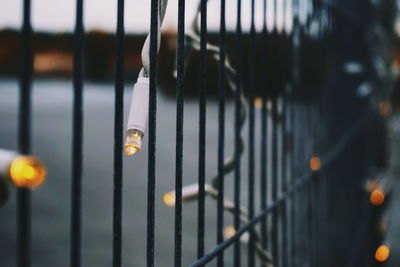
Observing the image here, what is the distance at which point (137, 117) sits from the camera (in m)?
1.03

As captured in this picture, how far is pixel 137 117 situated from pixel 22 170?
1.40 feet

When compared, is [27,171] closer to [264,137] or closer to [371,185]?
[264,137]

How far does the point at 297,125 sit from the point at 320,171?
1.56ft

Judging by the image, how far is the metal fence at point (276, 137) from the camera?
3.30 feet

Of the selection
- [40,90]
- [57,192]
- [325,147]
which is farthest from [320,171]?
[40,90]

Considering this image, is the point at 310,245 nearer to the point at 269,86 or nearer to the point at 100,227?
the point at 269,86

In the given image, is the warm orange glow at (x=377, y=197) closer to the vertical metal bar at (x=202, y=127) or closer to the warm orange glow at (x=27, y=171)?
the vertical metal bar at (x=202, y=127)

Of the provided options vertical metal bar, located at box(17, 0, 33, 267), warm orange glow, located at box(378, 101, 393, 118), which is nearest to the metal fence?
vertical metal bar, located at box(17, 0, 33, 267)

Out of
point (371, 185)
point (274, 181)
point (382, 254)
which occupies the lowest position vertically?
point (382, 254)

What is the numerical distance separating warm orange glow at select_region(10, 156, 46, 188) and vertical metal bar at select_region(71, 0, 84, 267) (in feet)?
0.83

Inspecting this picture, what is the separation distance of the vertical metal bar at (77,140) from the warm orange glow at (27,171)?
25 cm

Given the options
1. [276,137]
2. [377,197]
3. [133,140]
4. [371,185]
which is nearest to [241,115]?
[276,137]

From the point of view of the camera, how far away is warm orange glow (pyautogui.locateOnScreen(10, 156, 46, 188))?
61cm

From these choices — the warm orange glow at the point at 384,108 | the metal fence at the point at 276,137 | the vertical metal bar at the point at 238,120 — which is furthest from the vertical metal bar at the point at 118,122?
the warm orange glow at the point at 384,108
